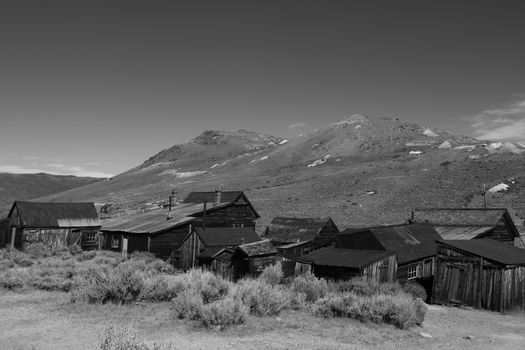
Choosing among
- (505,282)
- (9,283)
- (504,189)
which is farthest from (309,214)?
(9,283)

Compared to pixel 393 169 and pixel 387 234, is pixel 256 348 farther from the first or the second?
pixel 393 169

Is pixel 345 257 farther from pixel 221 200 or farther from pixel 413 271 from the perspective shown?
pixel 221 200

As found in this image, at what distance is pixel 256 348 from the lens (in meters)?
10.0

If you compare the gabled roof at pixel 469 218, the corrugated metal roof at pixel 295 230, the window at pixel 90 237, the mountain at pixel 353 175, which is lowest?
the window at pixel 90 237

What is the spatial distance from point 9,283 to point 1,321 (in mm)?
5500

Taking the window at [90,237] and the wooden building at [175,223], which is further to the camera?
the window at [90,237]

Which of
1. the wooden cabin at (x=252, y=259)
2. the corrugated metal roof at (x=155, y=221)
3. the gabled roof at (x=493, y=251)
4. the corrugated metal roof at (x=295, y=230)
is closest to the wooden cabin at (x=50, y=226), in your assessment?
the corrugated metal roof at (x=155, y=221)

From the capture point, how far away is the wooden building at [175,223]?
33375 millimetres

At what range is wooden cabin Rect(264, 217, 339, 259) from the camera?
31.7 m

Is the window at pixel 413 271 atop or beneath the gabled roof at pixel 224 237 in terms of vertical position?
beneath

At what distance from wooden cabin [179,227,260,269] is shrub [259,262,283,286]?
5.14 meters

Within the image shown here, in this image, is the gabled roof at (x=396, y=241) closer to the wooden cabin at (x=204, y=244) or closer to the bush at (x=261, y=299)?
the wooden cabin at (x=204, y=244)

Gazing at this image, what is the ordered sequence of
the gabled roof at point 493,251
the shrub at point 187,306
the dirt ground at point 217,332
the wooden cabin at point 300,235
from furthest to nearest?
the wooden cabin at point 300,235, the gabled roof at point 493,251, the shrub at point 187,306, the dirt ground at point 217,332

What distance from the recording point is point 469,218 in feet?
105
